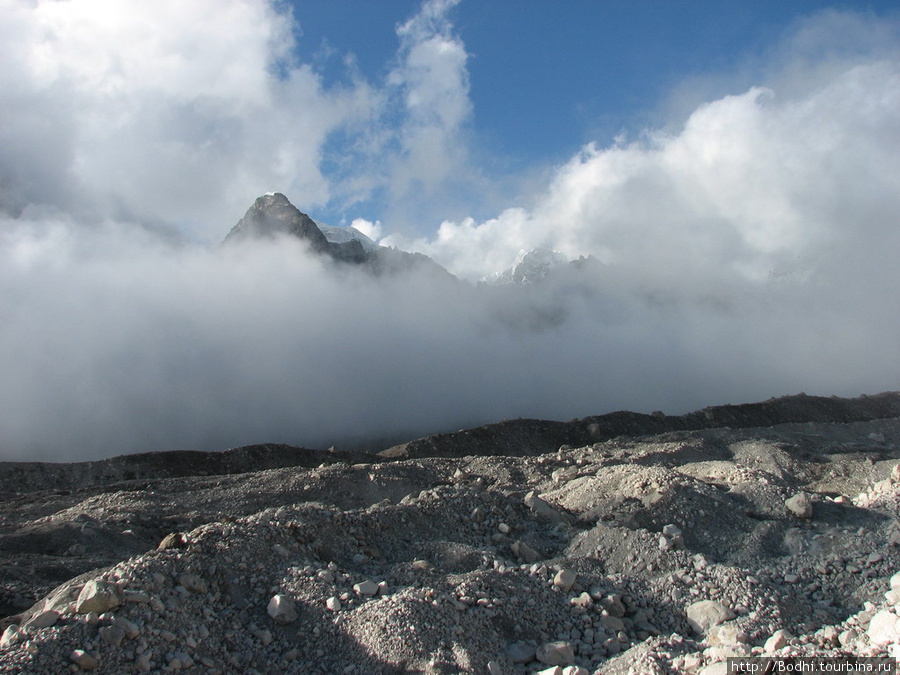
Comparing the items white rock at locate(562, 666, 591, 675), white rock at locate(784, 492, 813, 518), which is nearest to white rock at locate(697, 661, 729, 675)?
white rock at locate(562, 666, 591, 675)

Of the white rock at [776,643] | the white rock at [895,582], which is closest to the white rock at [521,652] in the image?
the white rock at [776,643]

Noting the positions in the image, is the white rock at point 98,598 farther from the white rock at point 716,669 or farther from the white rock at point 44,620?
the white rock at point 716,669

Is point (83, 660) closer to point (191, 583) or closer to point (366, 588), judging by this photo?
point (191, 583)

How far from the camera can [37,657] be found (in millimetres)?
6402

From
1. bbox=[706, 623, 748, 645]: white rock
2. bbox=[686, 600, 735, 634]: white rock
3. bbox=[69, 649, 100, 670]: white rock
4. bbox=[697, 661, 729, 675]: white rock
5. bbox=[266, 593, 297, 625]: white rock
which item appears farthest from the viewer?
bbox=[686, 600, 735, 634]: white rock

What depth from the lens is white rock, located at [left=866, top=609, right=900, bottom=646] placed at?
22.4ft

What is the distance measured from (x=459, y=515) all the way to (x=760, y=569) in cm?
547

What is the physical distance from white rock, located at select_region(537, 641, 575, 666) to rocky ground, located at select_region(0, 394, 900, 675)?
27 mm

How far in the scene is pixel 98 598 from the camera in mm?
7188

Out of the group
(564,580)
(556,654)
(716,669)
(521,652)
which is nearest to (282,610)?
(521,652)

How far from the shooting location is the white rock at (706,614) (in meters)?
8.41

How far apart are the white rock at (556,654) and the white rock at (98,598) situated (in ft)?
16.6

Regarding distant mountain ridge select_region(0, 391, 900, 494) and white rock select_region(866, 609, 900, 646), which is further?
distant mountain ridge select_region(0, 391, 900, 494)

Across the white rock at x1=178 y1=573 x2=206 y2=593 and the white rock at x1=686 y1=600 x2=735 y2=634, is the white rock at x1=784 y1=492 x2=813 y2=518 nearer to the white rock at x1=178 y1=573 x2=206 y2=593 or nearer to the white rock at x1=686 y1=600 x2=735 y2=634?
the white rock at x1=686 y1=600 x2=735 y2=634
